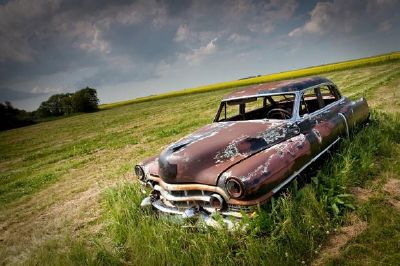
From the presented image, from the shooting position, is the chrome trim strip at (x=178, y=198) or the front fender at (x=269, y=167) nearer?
the front fender at (x=269, y=167)

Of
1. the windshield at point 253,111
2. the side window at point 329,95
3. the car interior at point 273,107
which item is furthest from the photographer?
the side window at point 329,95

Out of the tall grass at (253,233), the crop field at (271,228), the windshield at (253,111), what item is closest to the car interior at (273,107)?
the windshield at (253,111)

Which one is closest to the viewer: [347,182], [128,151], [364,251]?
[364,251]

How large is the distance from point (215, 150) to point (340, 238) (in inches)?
68.8

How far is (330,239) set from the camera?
3.60m

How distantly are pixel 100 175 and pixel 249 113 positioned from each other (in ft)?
15.7

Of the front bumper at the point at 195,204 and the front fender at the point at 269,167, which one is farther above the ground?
the front fender at the point at 269,167

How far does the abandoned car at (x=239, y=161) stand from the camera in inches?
139

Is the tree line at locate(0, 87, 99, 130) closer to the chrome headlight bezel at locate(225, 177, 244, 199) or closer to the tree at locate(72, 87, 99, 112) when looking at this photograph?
the tree at locate(72, 87, 99, 112)

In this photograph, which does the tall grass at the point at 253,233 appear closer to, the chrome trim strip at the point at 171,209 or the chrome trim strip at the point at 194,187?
the chrome trim strip at the point at 171,209

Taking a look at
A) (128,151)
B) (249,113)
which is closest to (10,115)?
(128,151)

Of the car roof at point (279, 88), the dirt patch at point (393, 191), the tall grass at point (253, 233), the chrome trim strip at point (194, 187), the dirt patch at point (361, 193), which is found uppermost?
the car roof at point (279, 88)

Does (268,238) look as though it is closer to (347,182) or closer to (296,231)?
(296,231)

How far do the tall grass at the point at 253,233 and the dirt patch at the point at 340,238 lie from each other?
0.26 ft
